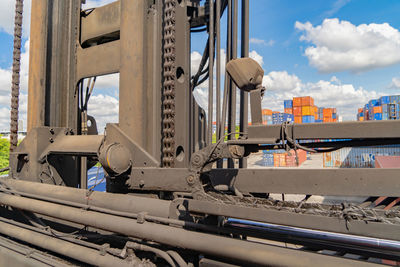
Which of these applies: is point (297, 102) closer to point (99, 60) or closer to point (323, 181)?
point (99, 60)

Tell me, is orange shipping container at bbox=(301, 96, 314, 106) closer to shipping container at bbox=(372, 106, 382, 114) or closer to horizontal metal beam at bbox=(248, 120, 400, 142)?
shipping container at bbox=(372, 106, 382, 114)

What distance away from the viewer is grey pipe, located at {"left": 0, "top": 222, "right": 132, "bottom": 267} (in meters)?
2.47

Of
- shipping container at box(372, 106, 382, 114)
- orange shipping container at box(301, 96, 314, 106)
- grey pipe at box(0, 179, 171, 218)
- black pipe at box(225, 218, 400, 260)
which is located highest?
orange shipping container at box(301, 96, 314, 106)

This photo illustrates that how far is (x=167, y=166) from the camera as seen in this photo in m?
3.04

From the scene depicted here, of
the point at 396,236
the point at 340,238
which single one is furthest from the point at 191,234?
the point at 396,236

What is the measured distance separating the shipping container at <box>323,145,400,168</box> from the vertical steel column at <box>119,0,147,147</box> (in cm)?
2338

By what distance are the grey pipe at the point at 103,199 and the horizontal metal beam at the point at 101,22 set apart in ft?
6.64

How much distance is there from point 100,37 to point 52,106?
1163 mm

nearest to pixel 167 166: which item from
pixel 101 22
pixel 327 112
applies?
pixel 101 22

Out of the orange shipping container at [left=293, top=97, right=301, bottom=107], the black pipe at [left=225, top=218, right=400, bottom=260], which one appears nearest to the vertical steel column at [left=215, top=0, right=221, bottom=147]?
the black pipe at [left=225, top=218, right=400, bottom=260]

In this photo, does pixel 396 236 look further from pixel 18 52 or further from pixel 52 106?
pixel 18 52

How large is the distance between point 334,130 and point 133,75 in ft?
6.92

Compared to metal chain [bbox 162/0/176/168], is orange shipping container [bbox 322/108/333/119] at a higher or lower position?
higher

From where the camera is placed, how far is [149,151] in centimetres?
319
